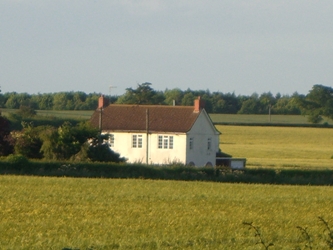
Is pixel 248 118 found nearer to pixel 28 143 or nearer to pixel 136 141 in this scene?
pixel 136 141

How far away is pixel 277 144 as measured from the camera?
9050 cm

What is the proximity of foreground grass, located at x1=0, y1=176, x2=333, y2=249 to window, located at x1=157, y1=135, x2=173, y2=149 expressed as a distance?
29608 millimetres

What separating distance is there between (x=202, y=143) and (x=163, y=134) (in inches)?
138

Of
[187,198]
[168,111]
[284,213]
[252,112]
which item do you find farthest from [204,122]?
[252,112]

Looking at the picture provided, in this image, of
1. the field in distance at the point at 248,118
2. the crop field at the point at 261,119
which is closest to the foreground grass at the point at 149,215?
the field in distance at the point at 248,118

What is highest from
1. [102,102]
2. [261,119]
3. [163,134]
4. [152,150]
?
[261,119]

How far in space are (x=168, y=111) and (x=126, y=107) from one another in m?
4.38

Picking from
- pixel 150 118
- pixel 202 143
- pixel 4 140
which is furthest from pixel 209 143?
pixel 4 140

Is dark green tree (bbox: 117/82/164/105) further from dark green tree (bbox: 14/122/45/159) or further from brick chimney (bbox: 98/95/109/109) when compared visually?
dark green tree (bbox: 14/122/45/159)

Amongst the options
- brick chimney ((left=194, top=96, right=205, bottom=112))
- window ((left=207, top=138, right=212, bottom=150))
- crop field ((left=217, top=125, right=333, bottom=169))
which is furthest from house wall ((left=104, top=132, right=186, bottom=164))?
crop field ((left=217, top=125, right=333, bottom=169))

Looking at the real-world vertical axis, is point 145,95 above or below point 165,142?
above

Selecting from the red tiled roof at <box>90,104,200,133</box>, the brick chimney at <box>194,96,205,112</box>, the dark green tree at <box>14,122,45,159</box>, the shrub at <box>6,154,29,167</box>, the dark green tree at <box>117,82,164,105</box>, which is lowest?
the shrub at <box>6,154,29,167</box>

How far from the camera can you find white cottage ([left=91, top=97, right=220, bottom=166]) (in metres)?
60.7

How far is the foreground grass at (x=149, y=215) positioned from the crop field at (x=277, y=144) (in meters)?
35.3
